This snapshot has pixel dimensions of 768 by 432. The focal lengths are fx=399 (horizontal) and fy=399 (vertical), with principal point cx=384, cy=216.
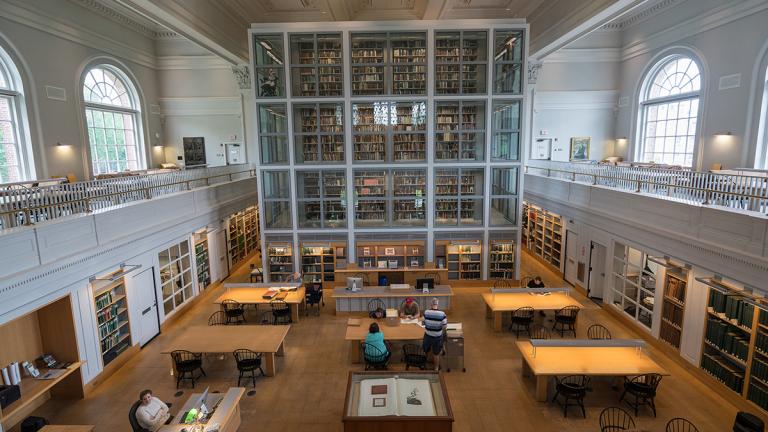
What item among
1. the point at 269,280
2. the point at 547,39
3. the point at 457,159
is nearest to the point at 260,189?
the point at 269,280

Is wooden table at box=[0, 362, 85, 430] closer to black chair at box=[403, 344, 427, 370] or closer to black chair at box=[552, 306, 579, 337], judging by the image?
black chair at box=[403, 344, 427, 370]

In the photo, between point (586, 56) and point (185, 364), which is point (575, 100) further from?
point (185, 364)

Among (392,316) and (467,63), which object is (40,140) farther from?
(467,63)

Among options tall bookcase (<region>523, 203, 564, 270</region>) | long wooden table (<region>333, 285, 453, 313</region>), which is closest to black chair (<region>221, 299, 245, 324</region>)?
long wooden table (<region>333, 285, 453, 313</region>)

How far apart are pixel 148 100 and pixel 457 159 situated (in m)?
14.2

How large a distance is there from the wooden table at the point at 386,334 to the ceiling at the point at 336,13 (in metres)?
8.74

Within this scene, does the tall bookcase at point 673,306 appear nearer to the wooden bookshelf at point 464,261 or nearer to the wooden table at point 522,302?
the wooden table at point 522,302

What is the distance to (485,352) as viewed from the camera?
8281mm

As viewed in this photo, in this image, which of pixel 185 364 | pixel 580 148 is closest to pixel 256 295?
pixel 185 364

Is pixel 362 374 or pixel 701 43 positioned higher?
pixel 701 43

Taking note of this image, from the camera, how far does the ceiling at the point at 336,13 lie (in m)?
10.5

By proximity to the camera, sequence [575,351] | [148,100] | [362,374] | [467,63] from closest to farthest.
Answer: [362,374] → [575,351] → [467,63] → [148,100]

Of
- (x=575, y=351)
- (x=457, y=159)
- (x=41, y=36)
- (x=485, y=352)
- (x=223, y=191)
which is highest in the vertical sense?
(x=41, y=36)

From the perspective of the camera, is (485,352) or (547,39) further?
(547,39)
